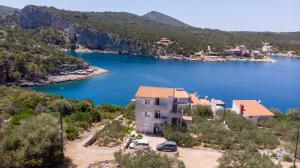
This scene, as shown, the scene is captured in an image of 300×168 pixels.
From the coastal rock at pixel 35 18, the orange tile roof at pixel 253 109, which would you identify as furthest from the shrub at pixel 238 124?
the coastal rock at pixel 35 18

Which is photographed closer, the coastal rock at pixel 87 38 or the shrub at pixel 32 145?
the shrub at pixel 32 145

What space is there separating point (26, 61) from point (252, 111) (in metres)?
51.7

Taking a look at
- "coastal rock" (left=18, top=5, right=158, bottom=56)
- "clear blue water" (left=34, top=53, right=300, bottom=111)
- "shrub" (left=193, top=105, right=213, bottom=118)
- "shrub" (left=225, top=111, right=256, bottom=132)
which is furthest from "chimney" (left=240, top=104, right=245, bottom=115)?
"coastal rock" (left=18, top=5, right=158, bottom=56)

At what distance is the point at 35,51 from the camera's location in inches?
3147

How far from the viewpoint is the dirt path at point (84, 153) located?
21214mm

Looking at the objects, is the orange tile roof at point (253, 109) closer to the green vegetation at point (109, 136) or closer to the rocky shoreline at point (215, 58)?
the green vegetation at point (109, 136)

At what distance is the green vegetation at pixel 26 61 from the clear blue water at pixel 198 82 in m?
5.08

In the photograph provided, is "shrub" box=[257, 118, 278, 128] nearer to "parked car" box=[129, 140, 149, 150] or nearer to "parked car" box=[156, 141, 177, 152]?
"parked car" box=[156, 141, 177, 152]

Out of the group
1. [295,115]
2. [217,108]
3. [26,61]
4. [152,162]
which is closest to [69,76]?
[26,61]

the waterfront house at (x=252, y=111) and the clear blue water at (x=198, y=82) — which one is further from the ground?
the waterfront house at (x=252, y=111)

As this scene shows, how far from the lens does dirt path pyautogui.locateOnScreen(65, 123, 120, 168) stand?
21214mm

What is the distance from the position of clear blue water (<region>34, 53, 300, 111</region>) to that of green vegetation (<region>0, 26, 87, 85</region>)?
508 cm

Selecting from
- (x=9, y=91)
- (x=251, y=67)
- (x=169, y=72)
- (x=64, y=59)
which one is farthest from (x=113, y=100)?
(x=251, y=67)

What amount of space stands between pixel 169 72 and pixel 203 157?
70.7 meters
